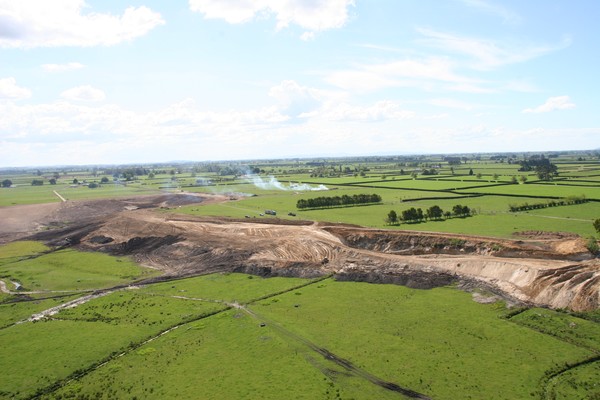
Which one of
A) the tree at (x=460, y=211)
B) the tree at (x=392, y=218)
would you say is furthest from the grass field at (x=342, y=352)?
the tree at (x=460, y=211)

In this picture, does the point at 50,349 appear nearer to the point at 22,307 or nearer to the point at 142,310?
the point at 142,310

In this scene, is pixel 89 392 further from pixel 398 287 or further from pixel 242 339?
pixel 398 287

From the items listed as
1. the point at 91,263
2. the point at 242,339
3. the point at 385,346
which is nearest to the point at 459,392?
the point at 385,346

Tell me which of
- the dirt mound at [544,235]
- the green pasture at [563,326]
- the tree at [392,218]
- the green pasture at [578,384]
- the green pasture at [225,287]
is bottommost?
the green pasture at [578,384]

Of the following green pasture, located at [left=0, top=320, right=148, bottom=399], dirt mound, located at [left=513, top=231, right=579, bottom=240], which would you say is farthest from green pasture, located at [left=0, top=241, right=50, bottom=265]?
dirt mound, located at [left=513, top=231, right=579, bottom=240]

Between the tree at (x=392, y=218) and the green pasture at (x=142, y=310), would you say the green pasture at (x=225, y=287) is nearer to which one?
the green pasture at (x=142, y=310)

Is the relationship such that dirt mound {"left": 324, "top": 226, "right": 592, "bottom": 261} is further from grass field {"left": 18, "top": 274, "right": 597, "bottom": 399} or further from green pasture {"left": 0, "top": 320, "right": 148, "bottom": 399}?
green pasture {"left": 0, "top": 320, "right": 148, "bottom": 399}
